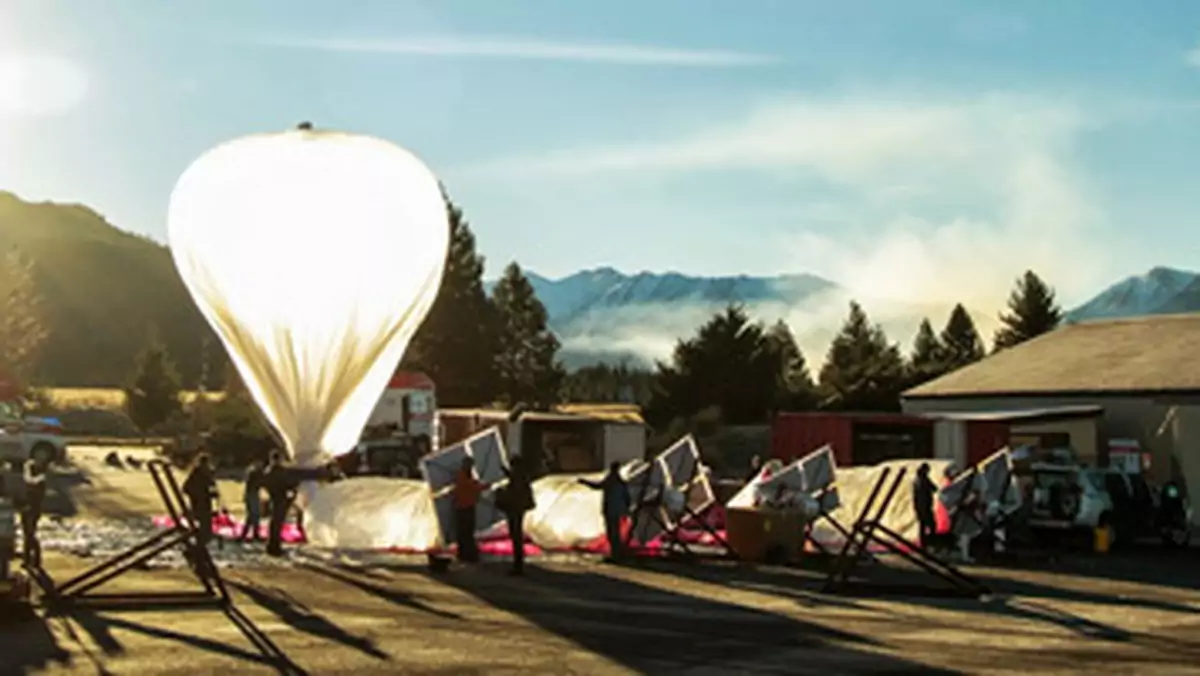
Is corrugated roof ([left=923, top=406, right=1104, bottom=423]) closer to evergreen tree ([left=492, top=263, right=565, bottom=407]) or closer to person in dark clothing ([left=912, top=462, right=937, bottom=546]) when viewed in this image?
person in dark clothing ([left=912, top=462, right=937, bottom=546])

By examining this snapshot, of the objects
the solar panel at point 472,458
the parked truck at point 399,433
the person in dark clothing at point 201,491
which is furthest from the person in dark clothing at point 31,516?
the parked truck at point 399,433

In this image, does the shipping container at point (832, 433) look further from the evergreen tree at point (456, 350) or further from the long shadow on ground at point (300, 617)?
the evergreen tree at point (456, 350)

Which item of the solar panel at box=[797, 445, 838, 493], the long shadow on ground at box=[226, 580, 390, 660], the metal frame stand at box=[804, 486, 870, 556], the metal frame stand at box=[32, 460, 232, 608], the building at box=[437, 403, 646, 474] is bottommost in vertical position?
the long shadow on ground at box=[226, 580, 390, 660]

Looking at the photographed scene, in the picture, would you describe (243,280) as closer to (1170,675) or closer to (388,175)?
(388,175)

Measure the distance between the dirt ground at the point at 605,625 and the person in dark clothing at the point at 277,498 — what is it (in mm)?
997

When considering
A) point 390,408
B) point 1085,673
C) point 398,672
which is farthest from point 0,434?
point 1085,673

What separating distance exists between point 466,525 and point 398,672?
35.3 feet

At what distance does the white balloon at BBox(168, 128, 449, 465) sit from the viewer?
95.7ft

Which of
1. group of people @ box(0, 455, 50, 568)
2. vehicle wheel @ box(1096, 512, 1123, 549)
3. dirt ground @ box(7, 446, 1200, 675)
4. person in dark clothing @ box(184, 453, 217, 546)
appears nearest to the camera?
dirt ground @ box(7, 446, 1200, 675)

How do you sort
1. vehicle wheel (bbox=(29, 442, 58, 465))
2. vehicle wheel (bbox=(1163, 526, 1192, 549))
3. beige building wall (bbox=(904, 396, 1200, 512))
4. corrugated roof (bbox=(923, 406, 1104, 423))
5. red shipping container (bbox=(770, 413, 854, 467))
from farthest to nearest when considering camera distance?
vehicle wheel (bbox=(29, 442, 58, 465)) → red shipping container (bbox=(770, 413, 854, 467)) → corrugated roof (bbox=(923, 406, 1104, 423)) → beige building wall (bbox=(904, 396, 1200, 512)) → vehicle wheel (bbox=(1163, 526, 1192, 549))

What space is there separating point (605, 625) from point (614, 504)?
810 centimetres

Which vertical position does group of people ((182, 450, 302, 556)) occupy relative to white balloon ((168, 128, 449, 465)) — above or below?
below

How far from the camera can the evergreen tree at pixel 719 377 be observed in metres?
63.5

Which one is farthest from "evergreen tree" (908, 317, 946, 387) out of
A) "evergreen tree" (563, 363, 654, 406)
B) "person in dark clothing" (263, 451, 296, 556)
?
"person in dark clothing" (263, 451, 296, 556)
